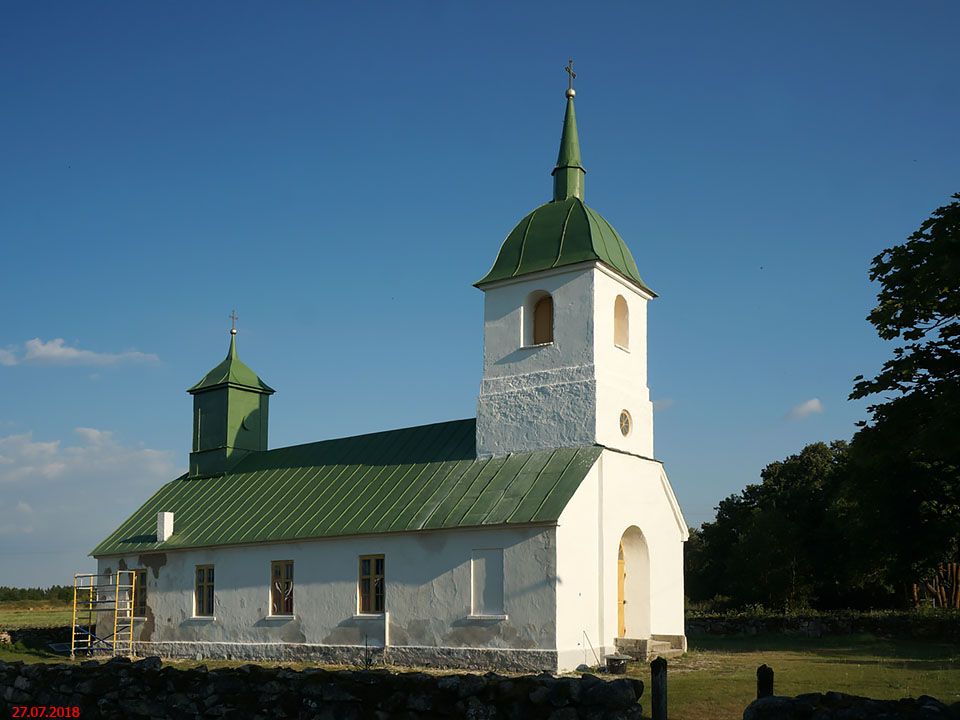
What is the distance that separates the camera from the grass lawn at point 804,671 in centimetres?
1415

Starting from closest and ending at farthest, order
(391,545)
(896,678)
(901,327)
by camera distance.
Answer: (896,678) < (901,327) < (391,545)

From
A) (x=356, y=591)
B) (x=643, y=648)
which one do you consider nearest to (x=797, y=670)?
(x=643, y=648)

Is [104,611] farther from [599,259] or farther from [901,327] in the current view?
[901,327]

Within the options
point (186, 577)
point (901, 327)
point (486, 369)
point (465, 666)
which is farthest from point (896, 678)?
point (186, 577)

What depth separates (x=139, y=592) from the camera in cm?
2934

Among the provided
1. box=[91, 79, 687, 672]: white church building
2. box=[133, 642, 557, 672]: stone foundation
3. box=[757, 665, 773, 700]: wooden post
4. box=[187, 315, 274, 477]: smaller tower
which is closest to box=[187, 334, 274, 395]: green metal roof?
box=[187, 315, 274, 477]: smaller tower

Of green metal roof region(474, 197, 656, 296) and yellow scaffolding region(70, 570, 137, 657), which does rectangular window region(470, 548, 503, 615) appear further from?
yellow scaffolding region(70, 570, 137, 657)

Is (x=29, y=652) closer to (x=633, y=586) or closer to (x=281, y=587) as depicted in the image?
(x=281, y=587)

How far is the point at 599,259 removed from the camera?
2320 centimetres

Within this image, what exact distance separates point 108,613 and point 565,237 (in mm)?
18993

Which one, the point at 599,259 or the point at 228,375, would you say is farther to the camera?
the point at 228,375

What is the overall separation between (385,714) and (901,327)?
1382 cm

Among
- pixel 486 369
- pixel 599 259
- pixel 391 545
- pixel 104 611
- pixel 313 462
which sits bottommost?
pixel 104 611

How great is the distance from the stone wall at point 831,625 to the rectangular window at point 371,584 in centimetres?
1303
